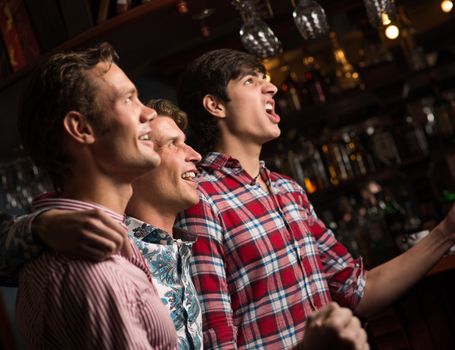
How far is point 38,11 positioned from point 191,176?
125 centimetres

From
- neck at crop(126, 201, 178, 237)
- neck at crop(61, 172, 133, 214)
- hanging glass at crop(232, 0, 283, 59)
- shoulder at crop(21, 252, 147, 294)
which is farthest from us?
hanging glass at crop(232, 0, 283, 59)

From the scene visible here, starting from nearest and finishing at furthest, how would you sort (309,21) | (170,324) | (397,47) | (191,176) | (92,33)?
1. (170,324)
2. (191,176)
3. (309,21)
4. (92,33)
5. (397,47)

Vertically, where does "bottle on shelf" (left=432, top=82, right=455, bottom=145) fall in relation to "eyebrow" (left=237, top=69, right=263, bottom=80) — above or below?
below

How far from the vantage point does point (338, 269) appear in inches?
92.6

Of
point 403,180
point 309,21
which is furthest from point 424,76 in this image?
point 309,21

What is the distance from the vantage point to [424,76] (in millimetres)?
4418

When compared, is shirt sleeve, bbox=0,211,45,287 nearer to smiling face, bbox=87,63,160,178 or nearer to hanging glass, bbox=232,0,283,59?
smiling face, bbox=87,63,160,178

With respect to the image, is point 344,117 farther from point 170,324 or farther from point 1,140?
point 170,324

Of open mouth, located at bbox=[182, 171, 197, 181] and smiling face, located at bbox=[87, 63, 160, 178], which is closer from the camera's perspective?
smiling face, located at bbox=[87, 63, 160, 178]

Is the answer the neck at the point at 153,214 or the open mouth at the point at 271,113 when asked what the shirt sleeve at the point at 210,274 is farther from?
the open mouth at the point at 271,113

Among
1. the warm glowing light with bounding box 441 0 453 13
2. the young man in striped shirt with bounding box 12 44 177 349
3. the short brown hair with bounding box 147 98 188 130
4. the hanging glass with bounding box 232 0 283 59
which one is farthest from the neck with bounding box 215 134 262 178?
the warm glowing light with bounding box 441 0 453 13

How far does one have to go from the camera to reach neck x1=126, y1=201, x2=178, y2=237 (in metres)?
1.94

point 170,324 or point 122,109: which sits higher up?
point 122,109

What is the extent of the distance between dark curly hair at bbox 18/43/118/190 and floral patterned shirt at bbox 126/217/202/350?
391 millimetres
